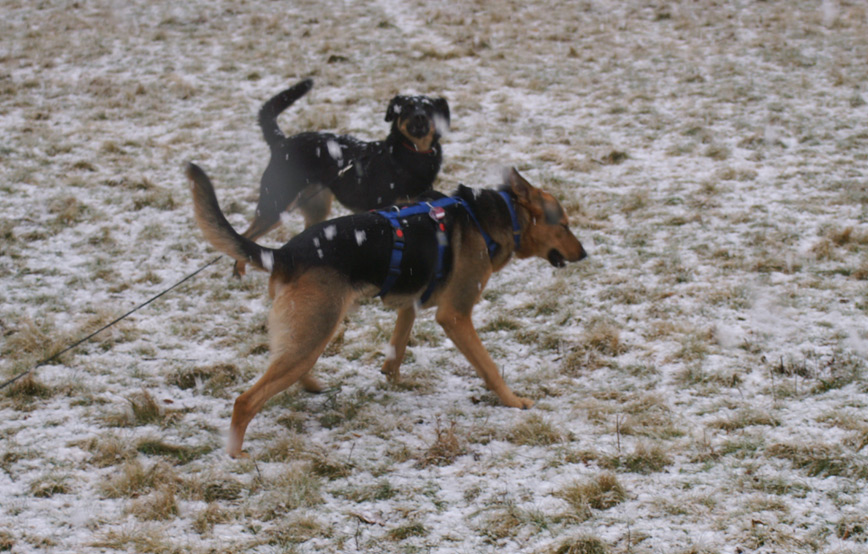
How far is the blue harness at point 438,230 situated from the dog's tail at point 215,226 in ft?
2.22

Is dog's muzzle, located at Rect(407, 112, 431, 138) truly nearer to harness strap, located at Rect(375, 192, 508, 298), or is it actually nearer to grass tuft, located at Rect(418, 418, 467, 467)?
harness strap, located at Rect(375, 192, 508, 298)

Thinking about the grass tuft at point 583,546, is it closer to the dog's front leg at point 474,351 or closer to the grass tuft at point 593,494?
the grass tuft at point 593,494

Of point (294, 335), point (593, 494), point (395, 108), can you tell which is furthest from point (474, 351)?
point (395, 108)

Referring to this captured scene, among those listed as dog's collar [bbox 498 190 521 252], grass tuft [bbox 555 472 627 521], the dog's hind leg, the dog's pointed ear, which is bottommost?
grass tuft [bbox 555 472 627 521]

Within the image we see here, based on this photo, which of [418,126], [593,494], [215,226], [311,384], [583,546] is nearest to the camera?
[583,546]

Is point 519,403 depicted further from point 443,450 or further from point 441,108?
point 441,108

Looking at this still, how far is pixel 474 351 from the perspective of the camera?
4.14 m

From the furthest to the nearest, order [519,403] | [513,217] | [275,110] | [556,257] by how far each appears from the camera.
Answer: [275,110] < [556,257] < [513,217] < [519,403]

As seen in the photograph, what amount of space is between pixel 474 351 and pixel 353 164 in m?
2.06

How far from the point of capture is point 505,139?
28.5 feet

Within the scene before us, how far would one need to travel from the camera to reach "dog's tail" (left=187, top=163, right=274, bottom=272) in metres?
3.48

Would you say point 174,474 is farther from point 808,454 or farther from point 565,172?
point 565,172

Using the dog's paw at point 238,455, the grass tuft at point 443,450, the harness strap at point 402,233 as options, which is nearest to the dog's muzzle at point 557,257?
the harness strap at point 402,233

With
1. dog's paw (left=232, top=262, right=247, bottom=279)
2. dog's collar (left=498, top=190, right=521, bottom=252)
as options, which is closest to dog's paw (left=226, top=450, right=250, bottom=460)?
dog's collar (left=498, top=190, right=521, bottom=252)
